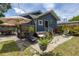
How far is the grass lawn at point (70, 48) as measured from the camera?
4438 millimetres

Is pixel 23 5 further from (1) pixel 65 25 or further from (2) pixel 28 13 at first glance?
(1) pixel 65 25

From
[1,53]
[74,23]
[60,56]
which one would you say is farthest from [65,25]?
[1,53]

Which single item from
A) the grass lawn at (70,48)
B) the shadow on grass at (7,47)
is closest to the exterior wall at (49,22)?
the grass lawn at (70,48)

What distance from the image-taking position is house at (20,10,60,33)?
4.43m

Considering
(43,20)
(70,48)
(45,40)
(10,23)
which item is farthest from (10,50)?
(70,48)

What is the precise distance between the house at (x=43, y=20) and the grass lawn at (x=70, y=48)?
0.87ft

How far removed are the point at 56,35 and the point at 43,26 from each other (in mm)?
211

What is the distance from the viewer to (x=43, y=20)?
4.45m

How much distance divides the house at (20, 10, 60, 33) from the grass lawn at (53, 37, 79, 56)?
27 centimetres

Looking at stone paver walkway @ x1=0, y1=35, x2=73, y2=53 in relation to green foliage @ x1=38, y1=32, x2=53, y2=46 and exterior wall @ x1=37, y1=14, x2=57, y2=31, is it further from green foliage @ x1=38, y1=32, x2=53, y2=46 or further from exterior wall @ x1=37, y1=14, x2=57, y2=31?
exterior wall @ x1=37, y1=14, x2=57, y2=31

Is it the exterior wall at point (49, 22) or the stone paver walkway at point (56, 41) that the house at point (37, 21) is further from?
the stone paver walkway at point (56, 41)

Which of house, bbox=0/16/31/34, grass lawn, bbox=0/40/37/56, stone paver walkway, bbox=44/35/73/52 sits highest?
house, bbox=0/16/31/34

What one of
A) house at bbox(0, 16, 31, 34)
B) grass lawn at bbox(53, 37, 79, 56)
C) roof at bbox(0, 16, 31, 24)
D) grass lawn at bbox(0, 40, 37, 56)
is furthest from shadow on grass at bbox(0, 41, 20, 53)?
grass lawn at bbox(53, 37, 79, 56)

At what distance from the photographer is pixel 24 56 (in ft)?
14.6
